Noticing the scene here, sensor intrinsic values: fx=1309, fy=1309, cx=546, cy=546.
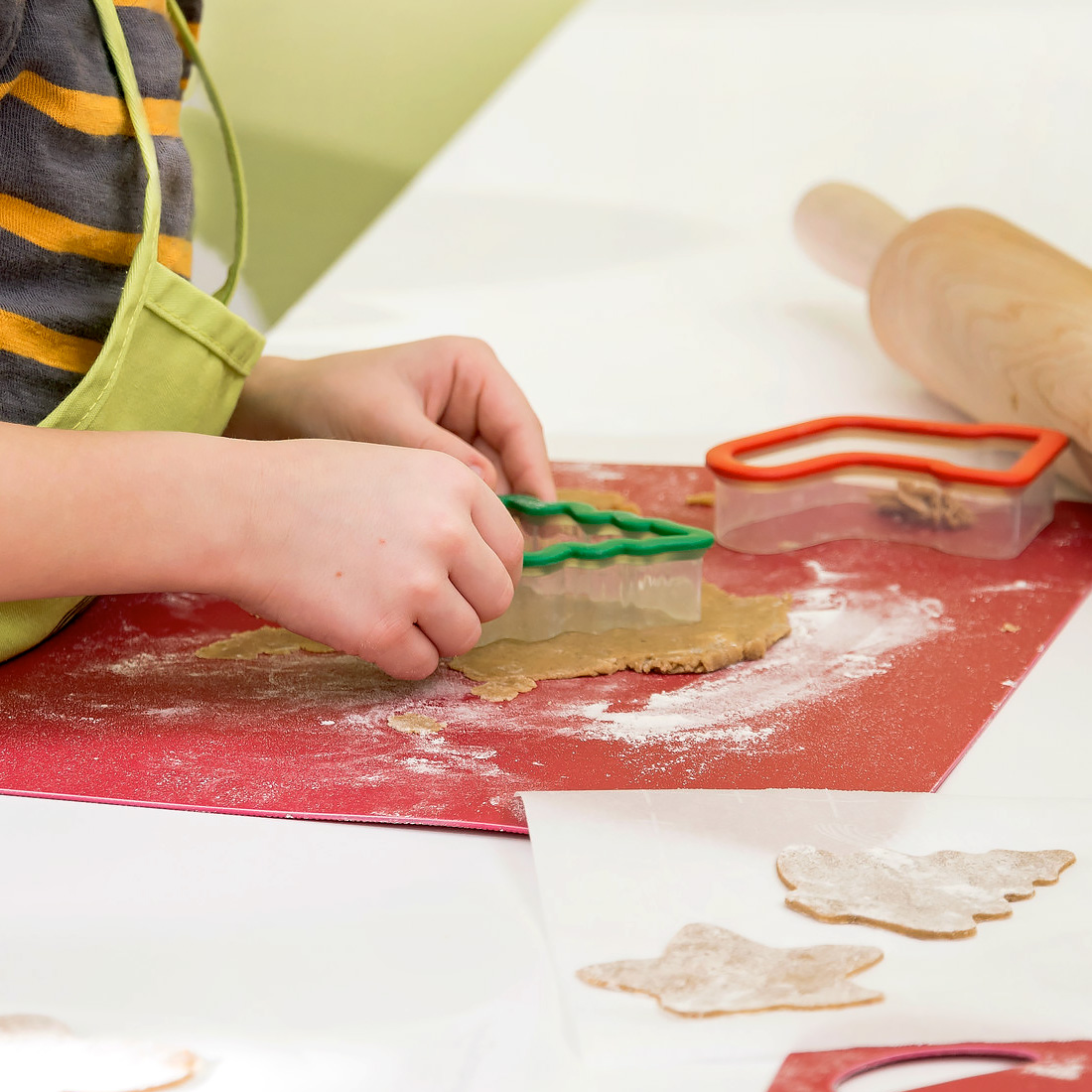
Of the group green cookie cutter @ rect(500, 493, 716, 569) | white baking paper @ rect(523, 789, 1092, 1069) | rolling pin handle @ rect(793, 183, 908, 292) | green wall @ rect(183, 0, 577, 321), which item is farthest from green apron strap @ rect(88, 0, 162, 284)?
green wall @ rect(183, 0, 577, 321)

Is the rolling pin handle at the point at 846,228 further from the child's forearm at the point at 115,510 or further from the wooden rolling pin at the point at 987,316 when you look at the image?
the child's forearm at the point at 115,510

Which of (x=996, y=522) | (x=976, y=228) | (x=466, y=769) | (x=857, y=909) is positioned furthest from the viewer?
(x=976, y=228)

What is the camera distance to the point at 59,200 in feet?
2.16

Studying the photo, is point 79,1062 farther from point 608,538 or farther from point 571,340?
point 571,340

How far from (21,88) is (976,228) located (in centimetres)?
77

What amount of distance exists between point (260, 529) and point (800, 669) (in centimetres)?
27

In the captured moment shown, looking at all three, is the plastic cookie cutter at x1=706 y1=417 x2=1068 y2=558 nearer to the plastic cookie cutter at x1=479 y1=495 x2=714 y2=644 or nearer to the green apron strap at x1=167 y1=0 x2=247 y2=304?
the plastic cookie cutter at x1=479 y1=495 x2=714 y2=644

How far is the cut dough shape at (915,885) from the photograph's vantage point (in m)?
0.42

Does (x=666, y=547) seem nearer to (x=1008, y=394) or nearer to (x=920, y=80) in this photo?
(x=1008, y=394)

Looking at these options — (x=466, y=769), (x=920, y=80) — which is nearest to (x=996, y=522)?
(x=466, y=769)

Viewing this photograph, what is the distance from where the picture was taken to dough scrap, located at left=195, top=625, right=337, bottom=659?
A: 663 mm

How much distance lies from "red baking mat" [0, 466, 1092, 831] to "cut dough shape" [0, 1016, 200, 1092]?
0.13m

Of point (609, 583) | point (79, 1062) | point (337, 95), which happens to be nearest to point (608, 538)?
point (609, 583)

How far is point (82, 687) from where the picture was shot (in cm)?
62
